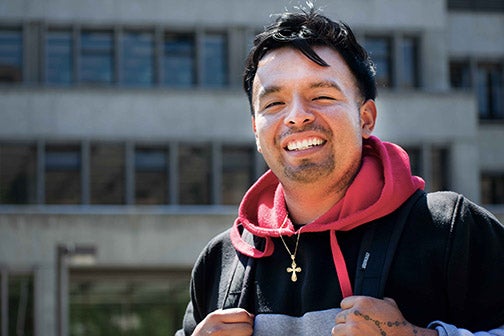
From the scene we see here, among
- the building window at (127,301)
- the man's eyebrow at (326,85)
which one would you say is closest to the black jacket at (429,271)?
the man's eyebrow at (326,85)

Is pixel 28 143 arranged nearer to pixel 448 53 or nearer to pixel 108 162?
pixel 108 162

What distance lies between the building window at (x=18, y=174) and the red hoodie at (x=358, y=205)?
23143 millimetres

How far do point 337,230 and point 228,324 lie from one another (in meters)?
0.38

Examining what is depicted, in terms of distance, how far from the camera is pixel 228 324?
3.11m

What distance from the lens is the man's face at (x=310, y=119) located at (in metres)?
3.15

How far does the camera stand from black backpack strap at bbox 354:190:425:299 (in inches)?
117

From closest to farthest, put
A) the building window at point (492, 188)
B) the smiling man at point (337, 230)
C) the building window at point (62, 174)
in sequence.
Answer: the smiling man at point (337, 230) < the building window at point (62, 174) < the building window at point (492, 188)

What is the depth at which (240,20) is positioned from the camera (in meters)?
27.5

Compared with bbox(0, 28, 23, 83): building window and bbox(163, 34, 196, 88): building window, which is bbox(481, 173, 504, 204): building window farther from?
bbox(0, 28, 23, 83): building window

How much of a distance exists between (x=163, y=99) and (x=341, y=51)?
2380cm

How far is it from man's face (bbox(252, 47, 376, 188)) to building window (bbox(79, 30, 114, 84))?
2392 cm

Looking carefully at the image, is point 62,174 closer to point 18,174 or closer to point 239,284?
point 18,174

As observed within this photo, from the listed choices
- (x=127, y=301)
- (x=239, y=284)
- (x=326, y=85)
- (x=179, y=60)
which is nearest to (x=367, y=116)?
(x=326, y=85)

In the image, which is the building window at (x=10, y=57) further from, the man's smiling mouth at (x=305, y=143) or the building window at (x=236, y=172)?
the man's smiling mouth at (x=305, y=143)
